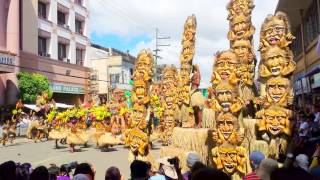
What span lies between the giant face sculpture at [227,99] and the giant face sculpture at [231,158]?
597 millimetres

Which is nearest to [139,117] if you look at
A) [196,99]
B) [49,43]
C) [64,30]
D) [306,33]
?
[196,99]

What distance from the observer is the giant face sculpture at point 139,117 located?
9367mm

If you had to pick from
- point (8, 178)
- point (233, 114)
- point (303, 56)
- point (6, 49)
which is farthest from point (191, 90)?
point (6, 49)

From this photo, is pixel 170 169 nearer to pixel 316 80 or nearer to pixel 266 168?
pixel 266 168

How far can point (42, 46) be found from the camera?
32188 millimetres

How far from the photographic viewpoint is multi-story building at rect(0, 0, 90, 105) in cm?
2631

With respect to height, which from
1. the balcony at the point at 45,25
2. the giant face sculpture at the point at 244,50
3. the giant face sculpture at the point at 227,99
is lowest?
the giant face sculpture at the point at 227,99

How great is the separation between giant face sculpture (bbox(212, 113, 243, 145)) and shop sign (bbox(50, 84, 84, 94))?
87.2 ft

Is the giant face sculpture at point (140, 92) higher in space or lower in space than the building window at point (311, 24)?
lower

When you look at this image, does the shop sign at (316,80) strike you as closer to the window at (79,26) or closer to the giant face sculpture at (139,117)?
the giant face sculpture at (139,117)

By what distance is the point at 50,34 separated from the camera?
3256 cm

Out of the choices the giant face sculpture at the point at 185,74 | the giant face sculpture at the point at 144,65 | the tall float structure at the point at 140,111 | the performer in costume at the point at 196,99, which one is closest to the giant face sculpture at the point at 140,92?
the tall float structure at the point at 140,111

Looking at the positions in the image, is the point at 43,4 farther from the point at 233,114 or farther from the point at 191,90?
the point at 233,114

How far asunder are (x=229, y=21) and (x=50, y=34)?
24.1 metres
